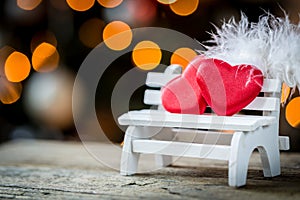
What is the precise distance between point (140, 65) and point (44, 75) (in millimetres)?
387

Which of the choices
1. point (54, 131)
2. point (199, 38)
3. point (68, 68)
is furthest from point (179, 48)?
point (54, 131)

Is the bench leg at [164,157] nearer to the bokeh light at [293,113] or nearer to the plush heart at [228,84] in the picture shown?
the plush heart at [228,84]

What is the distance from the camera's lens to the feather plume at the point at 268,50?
1.48 meters

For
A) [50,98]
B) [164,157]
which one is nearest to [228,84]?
[164,157]

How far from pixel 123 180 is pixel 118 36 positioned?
827mm

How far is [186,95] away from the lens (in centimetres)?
158

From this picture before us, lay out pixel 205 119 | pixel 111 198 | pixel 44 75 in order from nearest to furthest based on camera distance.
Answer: pixel 111 198, pixel 205 119, pixel 44 75

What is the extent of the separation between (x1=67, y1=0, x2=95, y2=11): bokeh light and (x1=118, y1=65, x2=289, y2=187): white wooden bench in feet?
2.14

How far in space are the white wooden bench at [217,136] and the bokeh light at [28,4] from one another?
0.80 meters

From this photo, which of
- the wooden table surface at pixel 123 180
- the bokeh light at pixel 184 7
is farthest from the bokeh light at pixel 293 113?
the bokeh light at pixel 184 7

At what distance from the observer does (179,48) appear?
7.01 ft

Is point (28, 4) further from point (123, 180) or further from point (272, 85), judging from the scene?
point (272, 85)

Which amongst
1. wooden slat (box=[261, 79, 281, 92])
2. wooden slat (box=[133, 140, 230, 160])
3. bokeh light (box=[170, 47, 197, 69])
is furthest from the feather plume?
bokeh light (box=[170, 47, 197, 69])

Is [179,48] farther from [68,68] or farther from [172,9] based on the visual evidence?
[68,68]
